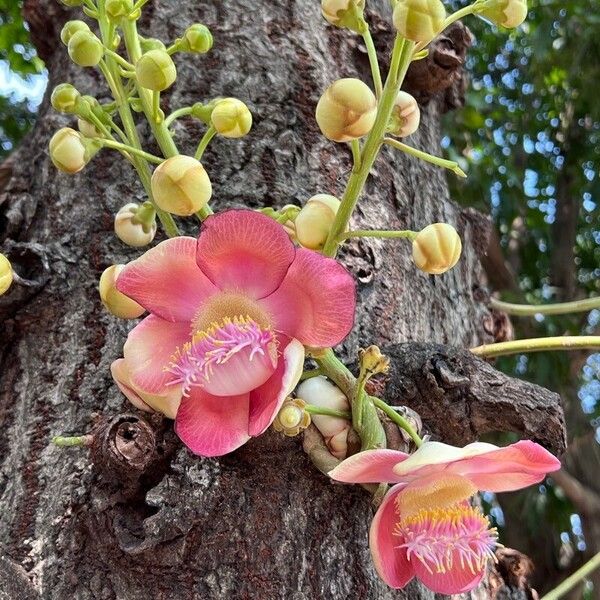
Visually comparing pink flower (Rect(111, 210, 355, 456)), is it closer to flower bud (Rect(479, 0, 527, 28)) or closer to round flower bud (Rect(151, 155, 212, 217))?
round flower bud (Rect(151, 155, 212, 217))

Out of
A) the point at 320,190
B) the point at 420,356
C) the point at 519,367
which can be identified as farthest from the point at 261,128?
the point at 519,367

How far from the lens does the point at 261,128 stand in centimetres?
99

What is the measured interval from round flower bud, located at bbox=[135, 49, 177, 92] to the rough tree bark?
0.28 metres

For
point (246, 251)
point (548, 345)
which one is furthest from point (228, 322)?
point (548, 345)

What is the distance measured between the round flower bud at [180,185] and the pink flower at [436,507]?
0.23 m

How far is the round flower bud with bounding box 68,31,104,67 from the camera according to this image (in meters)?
0.66

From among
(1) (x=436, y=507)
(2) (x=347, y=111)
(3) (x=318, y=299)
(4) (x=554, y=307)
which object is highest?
(2) (x=347, y=111)

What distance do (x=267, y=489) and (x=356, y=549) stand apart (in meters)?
0.10

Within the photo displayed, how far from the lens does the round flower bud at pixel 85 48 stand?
66 cm

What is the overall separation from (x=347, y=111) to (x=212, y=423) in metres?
0.25

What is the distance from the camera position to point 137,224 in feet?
2.34

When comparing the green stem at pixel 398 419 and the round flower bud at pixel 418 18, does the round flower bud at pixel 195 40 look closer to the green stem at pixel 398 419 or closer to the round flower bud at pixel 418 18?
the round flower bud at pixel 418 18

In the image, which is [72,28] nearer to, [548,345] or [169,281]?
[169,281]

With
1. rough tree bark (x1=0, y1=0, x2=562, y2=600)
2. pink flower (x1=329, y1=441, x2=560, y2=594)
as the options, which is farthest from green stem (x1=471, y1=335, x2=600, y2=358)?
pink flower (x1=329, y1=441, x2=560, y2=594)
